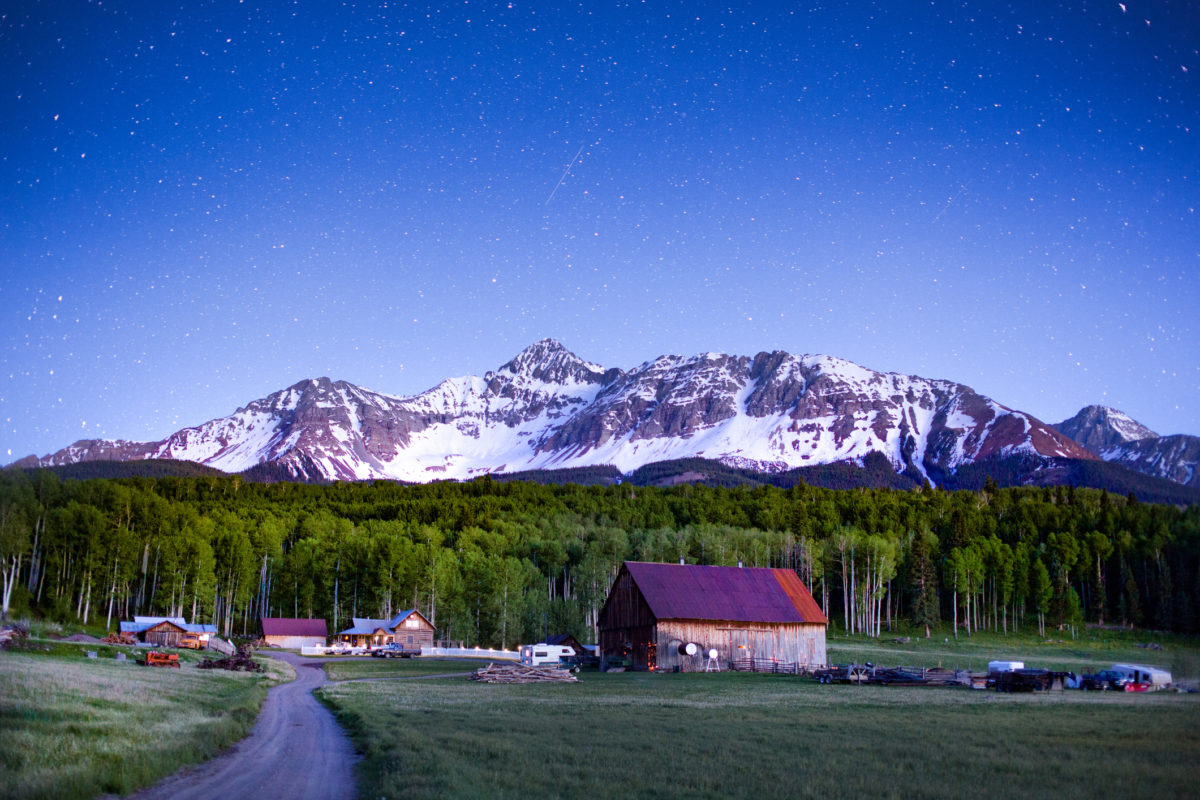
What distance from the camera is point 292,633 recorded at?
9162cm

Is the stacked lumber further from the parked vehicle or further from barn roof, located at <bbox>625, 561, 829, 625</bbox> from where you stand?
the parked vehicle

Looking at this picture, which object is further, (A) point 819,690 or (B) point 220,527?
(B) point 220,527

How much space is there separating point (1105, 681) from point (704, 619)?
2337cm

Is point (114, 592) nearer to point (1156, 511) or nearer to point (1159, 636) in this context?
point (1159, 636)

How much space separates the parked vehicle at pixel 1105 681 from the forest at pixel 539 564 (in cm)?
5375

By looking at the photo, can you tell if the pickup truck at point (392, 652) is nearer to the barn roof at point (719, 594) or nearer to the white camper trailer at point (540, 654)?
the white camper trailer at point (540, 654)

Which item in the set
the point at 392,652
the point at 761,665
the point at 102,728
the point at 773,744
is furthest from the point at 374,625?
the point at 773,744

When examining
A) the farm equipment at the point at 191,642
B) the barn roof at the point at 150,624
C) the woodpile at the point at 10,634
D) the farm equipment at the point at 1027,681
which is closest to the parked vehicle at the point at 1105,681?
the farm equipment at the point at 1027,681

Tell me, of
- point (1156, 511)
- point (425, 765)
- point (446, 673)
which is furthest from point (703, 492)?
point (425, 765)

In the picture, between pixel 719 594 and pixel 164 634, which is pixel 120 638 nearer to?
pixel 164 634

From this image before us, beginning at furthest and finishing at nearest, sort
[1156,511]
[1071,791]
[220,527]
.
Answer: [1156,511], [220,527], [1071,791]

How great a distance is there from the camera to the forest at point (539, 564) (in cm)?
8912

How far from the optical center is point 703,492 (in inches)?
7062

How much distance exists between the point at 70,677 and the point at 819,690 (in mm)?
29213
